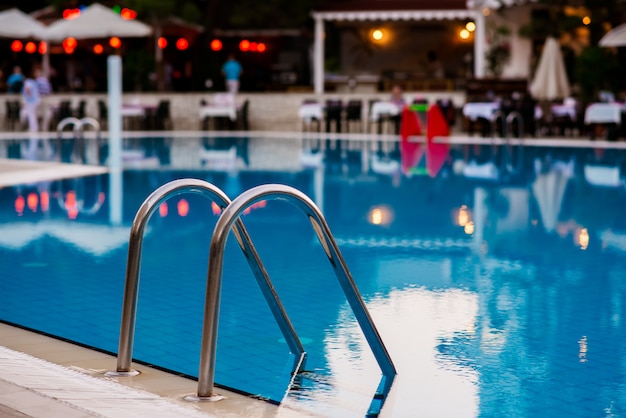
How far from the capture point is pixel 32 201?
37.1ft

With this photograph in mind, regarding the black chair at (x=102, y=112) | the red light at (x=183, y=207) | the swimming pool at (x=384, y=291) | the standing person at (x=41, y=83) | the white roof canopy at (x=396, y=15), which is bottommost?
the swimming pool at (x=384, y=291)

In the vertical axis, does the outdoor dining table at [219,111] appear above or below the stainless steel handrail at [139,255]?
above

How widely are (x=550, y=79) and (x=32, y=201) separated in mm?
13906

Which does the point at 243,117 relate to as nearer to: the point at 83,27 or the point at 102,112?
the point at 102,112

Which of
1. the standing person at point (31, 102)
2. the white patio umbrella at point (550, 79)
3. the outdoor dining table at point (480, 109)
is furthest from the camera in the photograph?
the standing person at point (31, 102)

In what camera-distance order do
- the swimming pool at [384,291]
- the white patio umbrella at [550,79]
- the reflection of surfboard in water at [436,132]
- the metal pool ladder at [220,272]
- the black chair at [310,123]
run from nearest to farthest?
the metal pool ladder at [220,272]
the swimming pool at [384,291]
the reflection of surfboard in water at [436,132]
the white patio umbrella at [550,79]
the black chair at [310,123]

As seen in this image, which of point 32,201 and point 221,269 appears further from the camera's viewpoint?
point 32,201

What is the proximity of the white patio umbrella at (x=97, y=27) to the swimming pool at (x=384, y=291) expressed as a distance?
11.4 m

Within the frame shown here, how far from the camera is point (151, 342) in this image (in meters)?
5.25

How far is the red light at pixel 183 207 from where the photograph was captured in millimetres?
10539

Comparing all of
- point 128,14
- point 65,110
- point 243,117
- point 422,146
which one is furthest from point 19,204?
point 128,14

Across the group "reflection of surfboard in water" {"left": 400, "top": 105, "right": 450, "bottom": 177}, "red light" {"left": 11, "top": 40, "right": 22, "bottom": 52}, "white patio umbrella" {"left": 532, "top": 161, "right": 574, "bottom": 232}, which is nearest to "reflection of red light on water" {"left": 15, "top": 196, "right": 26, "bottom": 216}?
"white patio umbrella" {"left": 532, "top": 161, "right": 574, "bottom": 232}

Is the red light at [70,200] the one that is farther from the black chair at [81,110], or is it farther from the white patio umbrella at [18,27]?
the white patio umbrella at [18,27]

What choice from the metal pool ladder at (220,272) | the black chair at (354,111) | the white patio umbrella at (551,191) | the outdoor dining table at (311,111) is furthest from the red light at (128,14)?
the metal pool ladder at (220,272)
